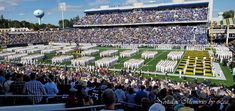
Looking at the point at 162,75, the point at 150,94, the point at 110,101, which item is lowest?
the point at 162,75

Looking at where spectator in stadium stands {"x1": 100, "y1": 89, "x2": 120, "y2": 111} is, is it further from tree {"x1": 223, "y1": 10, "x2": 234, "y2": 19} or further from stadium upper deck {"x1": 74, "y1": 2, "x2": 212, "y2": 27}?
tree {"x1": 223, "y1": 10, "x2": 234, "y2": 19}

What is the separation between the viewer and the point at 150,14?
7162 centimetres

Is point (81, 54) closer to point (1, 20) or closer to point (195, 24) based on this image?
point (195, 24)

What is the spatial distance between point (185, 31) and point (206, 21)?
6233 mm

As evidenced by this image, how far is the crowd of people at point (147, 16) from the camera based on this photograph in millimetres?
65750

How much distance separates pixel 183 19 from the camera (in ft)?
212

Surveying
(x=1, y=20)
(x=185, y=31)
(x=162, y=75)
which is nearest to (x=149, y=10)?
(x=185, y=31)

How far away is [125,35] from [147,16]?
9443 mm

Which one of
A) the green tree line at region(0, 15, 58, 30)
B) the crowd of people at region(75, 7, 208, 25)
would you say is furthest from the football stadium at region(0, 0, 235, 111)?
the green tree line at region(0, 15, 58, 30)

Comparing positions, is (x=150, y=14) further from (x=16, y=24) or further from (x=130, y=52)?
(x=16, y=24)

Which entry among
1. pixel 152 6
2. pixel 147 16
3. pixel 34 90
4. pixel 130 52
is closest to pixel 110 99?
pixel 34 90

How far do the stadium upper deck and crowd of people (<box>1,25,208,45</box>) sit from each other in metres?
2.05

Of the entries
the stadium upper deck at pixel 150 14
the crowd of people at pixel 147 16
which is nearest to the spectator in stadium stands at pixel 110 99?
the stadium upper deck at pixel 150 14

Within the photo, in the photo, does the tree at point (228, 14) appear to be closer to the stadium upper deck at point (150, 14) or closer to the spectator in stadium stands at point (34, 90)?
the stadium upper deck at point (150, 14)
